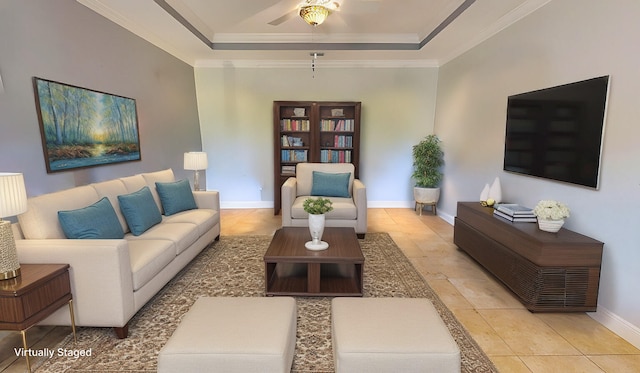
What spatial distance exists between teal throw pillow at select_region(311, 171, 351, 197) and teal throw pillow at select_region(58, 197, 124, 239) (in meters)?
2.43

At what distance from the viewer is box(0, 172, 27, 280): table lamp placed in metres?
1.70

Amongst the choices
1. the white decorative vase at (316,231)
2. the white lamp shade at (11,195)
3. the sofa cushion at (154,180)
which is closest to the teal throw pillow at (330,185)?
the white decorative vase at (316,231)

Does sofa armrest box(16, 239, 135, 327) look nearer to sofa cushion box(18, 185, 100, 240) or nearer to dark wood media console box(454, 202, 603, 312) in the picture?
sofa cushion box(18, 185, 100, 240)

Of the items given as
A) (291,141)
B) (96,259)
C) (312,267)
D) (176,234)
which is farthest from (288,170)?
(96,259)

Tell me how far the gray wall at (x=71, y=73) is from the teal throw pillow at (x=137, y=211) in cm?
49

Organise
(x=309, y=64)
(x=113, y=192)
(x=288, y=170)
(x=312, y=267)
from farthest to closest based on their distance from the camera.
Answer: (x=288, y=170)
(x=309, y=64)
(x=113, y=192)
(x=312, y=267)

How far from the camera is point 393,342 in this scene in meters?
1.36

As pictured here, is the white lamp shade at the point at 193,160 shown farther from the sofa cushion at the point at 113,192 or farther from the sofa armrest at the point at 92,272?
the sofa armrest at the point at 92,272

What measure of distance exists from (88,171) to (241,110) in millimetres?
3018

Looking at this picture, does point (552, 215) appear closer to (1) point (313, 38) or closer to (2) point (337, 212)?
(2) point (337, 212)

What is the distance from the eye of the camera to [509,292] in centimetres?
269

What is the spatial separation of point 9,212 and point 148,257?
2.70 ft

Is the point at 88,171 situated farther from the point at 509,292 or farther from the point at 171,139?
the point at 509,292

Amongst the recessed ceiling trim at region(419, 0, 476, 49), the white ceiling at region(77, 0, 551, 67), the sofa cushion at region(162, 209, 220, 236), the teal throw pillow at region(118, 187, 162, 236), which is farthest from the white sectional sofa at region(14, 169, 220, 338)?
the recessed ceiling trim at region(419, 0, 476, 49)
